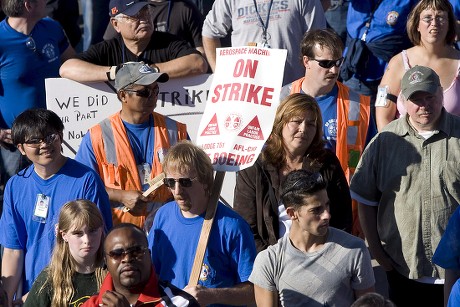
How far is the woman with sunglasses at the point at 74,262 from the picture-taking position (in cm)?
614

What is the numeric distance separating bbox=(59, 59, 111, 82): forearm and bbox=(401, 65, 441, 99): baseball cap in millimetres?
2340

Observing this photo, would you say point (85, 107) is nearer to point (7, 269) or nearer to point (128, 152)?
point (128, 152)

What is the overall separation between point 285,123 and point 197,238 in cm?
97

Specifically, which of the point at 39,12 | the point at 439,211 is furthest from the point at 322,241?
the point at 39,12

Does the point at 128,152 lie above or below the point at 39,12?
below

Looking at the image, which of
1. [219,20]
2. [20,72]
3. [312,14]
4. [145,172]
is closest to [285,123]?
[145,172]

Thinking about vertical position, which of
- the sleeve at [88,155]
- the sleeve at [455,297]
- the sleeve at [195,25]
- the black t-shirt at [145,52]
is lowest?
the sleeve at [455,297]

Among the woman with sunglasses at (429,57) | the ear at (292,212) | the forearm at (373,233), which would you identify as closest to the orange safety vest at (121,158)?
the forearm at (373,233)

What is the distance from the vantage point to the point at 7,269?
6984 mm

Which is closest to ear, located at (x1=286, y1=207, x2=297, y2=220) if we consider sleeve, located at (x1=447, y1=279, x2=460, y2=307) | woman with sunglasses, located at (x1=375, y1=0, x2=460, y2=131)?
sleeve, located at (x1=447, y1=279, x2=460, y2=307)

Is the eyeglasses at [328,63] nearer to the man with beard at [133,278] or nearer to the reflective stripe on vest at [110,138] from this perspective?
the reflective stripe on vest at [110,138]

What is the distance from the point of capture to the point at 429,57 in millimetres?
7875

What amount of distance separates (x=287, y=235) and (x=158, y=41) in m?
2.56

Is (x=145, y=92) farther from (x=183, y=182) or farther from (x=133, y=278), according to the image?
(x=133, y=278)
